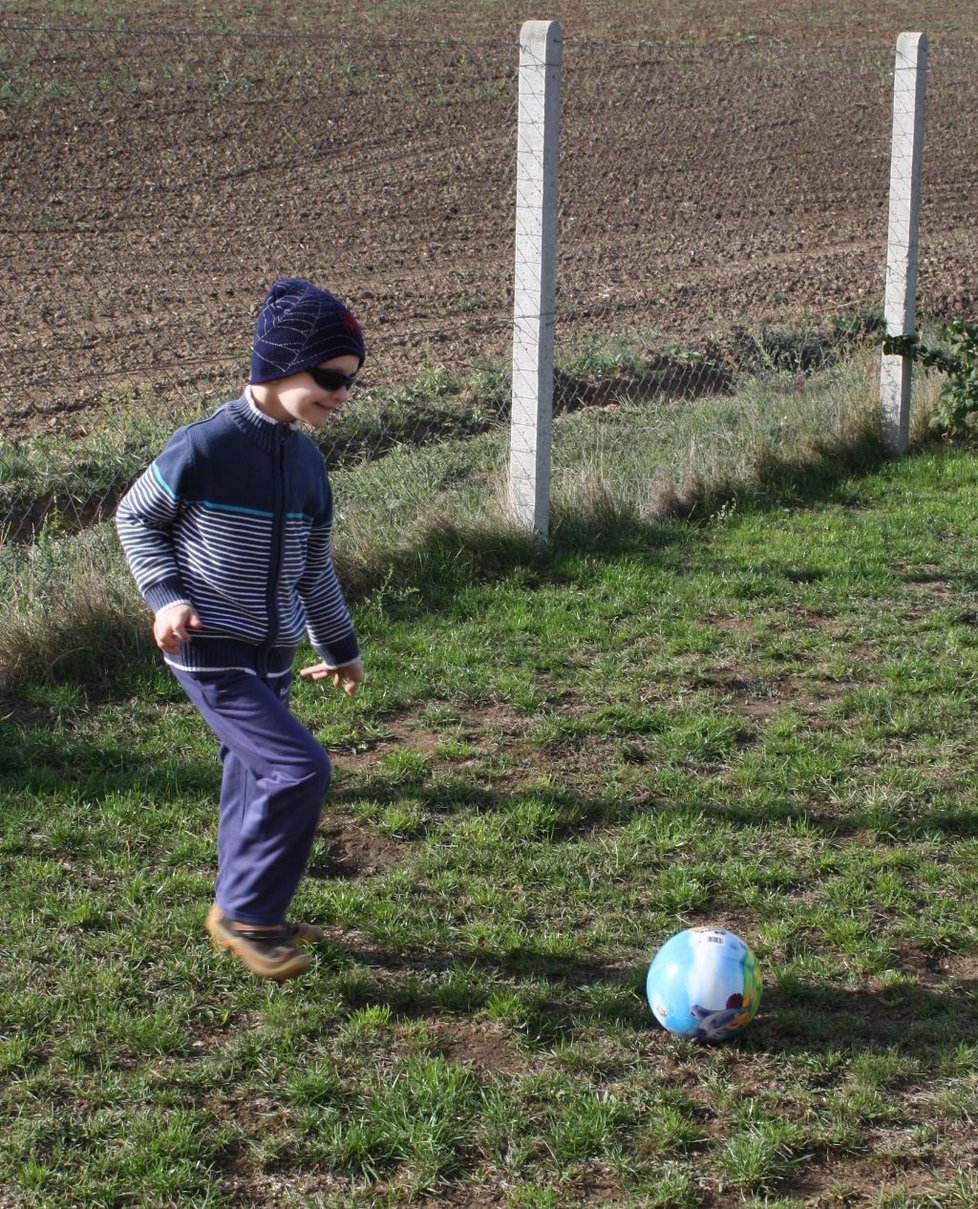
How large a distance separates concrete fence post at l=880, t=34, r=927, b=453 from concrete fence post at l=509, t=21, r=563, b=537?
104 inches

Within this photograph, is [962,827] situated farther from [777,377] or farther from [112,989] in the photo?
[777,377]

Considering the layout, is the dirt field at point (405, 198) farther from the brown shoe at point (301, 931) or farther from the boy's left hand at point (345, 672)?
the brown shoe at point (301, 931)

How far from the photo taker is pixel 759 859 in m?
4.04

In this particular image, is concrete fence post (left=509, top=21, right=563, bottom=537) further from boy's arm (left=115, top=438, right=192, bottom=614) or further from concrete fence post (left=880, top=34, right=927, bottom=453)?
boy's arm (left=115, top=438, right=192, bottom=614)

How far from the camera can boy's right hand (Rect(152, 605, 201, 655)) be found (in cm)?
312

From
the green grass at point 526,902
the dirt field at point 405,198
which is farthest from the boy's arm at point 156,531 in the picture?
the dirt field at point 405,198

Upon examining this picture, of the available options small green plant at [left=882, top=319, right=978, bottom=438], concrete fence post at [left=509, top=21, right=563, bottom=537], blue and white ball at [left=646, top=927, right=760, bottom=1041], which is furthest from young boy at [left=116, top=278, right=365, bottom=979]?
small green plant at [left=882, top=319, right=978, bottom=438]

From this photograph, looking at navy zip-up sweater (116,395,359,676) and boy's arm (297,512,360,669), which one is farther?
boy's arm (297,512,360,669)

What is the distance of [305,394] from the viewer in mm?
3244

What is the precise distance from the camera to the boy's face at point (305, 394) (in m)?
3.24

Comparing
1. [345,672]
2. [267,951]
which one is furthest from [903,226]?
[267,951]

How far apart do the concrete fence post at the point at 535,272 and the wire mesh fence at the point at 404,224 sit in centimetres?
82

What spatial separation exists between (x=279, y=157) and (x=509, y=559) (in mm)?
11381

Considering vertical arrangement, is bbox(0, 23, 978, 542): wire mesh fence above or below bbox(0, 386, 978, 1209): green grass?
above
